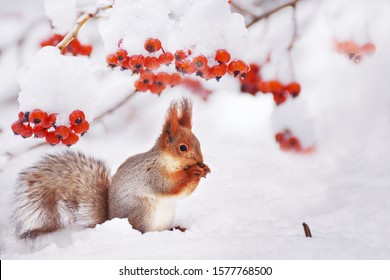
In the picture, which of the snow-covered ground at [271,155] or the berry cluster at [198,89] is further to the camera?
the berry cluster at [198,89]

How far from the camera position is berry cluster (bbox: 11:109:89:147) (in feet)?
3.05

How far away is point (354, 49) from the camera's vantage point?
118 centimetres

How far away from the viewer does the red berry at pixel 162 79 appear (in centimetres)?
114

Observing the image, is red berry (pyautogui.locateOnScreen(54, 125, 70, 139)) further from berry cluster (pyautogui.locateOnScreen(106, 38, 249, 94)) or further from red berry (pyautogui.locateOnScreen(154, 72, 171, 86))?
red berry (pyautogui.locateOnScreen(154, 72, 171, 86))

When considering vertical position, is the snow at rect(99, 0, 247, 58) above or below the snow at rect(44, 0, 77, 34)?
below

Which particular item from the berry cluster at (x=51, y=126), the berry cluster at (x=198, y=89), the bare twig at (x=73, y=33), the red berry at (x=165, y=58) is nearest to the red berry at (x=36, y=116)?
the berry cluster at (x=51, y=126)

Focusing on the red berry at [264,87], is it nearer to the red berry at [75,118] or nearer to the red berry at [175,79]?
the red berry at [175,79]

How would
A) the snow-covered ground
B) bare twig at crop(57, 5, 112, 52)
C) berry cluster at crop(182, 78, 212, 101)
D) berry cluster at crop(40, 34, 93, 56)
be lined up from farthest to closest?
berry cluster at crop(182, 78, 212, 101) < berry cluster at crop(40, 34, 93, 56) < the snow-covered ground < bare twig at crop(57, 5, 112, 52)

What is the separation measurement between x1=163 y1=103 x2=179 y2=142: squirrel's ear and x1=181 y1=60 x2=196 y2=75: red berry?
24cm

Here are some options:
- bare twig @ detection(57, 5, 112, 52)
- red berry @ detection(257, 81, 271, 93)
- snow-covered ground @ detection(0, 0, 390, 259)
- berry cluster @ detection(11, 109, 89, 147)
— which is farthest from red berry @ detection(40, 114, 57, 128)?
red berry @ detection(257, 81, 271, 93)

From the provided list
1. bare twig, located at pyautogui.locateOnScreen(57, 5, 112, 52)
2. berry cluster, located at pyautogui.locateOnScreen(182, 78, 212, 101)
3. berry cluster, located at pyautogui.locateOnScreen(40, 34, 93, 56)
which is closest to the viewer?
bare twig, located at pyautogui.locateOnScreen(57, 5, 112, 52)

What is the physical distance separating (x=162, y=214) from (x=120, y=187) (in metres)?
0.11

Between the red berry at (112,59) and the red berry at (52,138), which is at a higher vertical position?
the red berry at (112,59)

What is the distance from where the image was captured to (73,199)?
4.17 feet
